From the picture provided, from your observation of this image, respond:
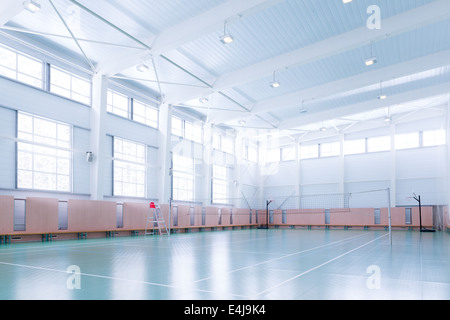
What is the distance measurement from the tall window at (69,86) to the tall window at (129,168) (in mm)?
2886

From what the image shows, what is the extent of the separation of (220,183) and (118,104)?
11.2 m

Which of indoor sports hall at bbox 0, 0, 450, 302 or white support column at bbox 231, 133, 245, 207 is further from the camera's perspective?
white support column at bbox 231, 133, 245, 207

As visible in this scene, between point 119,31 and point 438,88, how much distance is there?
18262mm

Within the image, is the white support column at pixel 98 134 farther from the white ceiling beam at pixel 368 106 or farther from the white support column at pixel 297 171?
the white support column at pixel 297 171

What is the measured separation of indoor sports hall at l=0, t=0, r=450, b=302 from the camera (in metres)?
5.87

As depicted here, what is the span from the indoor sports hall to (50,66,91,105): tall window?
0.30 ft

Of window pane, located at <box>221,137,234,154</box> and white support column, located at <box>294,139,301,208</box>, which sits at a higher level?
window pane, located at <box>221,137,234,154</box>

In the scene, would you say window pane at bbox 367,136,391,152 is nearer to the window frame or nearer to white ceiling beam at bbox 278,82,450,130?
white ceiling beam at bbox 278,82,450,130

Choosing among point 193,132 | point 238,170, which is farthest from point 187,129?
point 238,170

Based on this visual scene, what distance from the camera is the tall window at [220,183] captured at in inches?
1040

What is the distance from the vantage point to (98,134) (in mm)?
16219

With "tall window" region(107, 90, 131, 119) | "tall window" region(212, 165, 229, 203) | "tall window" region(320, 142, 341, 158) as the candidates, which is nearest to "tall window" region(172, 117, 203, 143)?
"tall window" region(212, 165, 229, 203)

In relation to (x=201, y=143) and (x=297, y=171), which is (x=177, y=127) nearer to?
(x=201, y=143)
